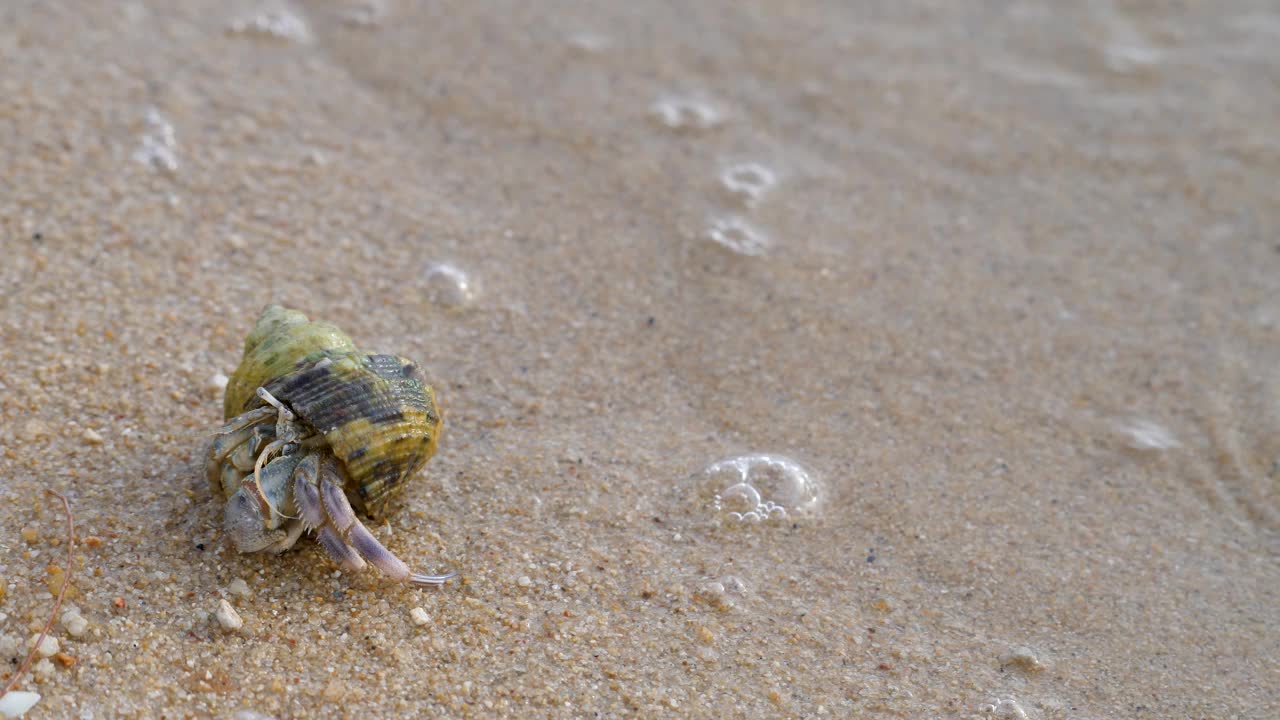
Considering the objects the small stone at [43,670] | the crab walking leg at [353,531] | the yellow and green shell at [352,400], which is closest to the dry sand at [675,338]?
the small stone at [43,670]

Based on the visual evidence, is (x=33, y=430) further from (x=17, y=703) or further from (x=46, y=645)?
(x=17, y=703)

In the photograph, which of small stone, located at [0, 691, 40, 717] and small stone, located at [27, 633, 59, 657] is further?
small stone, located at [27, 633, 59, 657]

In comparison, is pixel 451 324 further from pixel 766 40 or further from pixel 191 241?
pixel 766 40

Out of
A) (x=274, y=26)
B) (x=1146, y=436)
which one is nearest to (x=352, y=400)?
(x=1146, y=436)

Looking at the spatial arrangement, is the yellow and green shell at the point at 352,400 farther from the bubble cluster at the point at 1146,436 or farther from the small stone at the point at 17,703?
the bubble cluster at the point at 1146,436

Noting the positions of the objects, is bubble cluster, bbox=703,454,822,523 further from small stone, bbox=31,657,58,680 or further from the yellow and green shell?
small stone, bbox=31,657,58,680

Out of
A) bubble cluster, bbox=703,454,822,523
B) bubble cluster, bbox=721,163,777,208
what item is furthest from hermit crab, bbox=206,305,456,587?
bubble cluster, bbox=721,163,777,208
